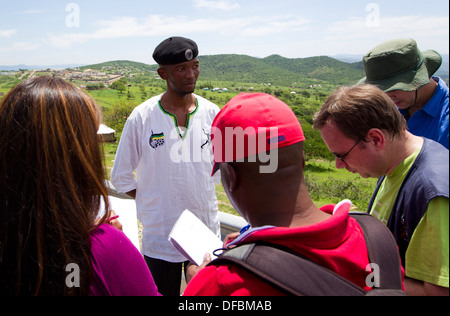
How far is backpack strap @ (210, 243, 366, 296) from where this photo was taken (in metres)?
0.91

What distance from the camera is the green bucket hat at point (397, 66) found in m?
2.37

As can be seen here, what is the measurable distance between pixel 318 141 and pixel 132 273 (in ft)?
111

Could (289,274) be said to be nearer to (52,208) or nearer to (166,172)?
(52,208)

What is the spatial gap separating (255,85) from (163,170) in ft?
275

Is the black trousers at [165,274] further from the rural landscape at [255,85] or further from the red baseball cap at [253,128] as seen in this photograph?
the rural landscape at [255,85]

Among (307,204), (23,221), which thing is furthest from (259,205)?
(23,221)

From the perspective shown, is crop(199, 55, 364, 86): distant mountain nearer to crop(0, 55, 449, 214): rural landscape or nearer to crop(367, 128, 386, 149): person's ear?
Result: crop(0, 55, 449, 214): rural landscape

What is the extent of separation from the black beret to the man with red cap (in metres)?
1.84

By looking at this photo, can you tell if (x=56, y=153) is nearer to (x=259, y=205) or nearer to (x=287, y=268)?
(x=259, y=205)

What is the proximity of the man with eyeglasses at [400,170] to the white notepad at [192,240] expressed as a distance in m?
0.83

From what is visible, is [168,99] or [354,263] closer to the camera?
[354,263]

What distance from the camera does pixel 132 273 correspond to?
1169mm

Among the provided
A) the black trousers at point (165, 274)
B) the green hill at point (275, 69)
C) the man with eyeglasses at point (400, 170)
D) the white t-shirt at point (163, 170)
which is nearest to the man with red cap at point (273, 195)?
the man with eyeglasses at point (400, 170)

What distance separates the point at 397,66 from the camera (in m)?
2.39
